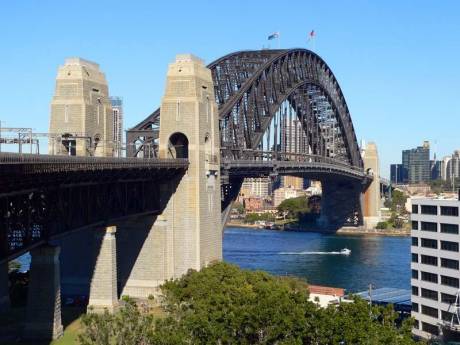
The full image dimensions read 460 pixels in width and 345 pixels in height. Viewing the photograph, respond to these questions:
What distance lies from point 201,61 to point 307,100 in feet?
210

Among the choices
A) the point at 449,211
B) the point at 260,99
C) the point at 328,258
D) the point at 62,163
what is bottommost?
the point at 328,258

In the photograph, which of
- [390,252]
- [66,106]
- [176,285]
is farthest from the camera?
[390,252]

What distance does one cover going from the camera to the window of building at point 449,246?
5094 cm

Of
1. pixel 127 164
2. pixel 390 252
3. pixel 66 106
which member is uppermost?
pixel 66 106

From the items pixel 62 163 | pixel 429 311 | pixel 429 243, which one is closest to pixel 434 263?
pixel 429 243

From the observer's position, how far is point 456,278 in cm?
5044

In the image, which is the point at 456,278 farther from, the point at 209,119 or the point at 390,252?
the point at 390,252

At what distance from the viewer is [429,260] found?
53000 millimetres

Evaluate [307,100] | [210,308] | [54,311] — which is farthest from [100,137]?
[307,100]

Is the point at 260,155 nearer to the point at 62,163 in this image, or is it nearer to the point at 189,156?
the point at 189,156

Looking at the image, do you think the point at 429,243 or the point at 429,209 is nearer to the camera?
the point at 429,243

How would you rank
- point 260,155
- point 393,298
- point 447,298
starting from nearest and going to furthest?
point 447,298
point 393,298
point 260,155

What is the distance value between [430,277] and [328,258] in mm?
49991

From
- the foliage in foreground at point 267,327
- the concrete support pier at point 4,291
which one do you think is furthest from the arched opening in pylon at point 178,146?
the foliage in foreground at point 267,327
